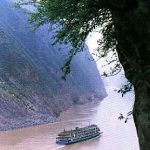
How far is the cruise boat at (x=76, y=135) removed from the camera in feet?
162

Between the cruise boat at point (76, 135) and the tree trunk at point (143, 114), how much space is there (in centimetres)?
4297

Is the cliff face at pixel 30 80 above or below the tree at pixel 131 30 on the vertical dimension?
above

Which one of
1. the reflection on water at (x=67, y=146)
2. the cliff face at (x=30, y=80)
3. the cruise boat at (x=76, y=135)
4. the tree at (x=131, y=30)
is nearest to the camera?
the tree at (x=131, y=30)

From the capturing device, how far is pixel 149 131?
20.7ft

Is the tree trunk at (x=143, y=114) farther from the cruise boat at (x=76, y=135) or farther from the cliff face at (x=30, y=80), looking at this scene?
the cliff face at (x=30, y=80)

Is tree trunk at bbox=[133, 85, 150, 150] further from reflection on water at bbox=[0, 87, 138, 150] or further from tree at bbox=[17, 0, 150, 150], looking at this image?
reflection on water at bbox=[0, 87, 138, 150]

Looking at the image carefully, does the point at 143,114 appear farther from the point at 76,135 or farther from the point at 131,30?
the point at 76,135

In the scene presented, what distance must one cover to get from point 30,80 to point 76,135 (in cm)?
3153

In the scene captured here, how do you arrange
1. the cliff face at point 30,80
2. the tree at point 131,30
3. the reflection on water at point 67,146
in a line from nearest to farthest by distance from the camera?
the tree at point 131,30 < the reflection on water at point 67,146 < the cliff face at point 30,80

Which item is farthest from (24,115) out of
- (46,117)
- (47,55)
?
(47,55)

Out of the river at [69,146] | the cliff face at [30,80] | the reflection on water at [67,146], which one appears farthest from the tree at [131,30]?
the cliff face at [30,80]

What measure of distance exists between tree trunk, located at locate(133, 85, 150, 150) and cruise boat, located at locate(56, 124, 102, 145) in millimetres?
42970

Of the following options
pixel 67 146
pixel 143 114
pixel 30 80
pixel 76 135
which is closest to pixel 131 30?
pixel 143 114

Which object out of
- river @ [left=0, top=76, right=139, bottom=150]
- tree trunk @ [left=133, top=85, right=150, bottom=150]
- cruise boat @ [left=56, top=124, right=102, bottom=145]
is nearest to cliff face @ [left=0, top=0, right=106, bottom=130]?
river @ [left=0, top=76, right=139, bottom=150]
